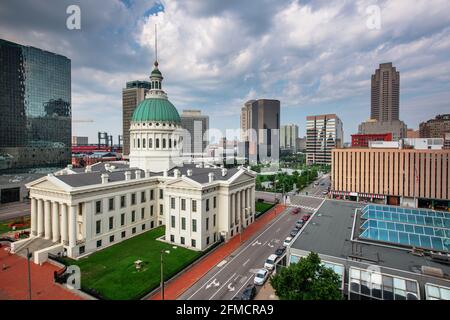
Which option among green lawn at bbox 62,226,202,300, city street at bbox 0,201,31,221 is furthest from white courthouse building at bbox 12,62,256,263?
city street at bbox 0,201,31,221

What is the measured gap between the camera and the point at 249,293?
31328mm

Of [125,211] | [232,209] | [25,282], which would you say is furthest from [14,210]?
[232,209]

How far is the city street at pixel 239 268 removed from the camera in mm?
32697

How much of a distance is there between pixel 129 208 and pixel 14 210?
45.3 m

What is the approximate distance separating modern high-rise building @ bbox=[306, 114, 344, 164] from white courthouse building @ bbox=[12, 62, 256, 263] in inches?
5398

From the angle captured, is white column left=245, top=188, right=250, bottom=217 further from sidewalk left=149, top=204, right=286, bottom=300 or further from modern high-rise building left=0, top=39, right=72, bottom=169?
modern high-rise building left=0, top=39, right=72, bottom=169

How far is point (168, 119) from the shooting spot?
2525 inches

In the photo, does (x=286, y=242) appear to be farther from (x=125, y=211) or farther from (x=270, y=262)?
(x=125, y=211)

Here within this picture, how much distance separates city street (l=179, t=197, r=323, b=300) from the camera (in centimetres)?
3270

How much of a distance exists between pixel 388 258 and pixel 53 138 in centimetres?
11198

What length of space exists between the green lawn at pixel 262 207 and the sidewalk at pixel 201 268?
31.5 ft

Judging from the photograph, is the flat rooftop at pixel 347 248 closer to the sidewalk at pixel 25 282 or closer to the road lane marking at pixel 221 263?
the road lane marking at pixel 221 263

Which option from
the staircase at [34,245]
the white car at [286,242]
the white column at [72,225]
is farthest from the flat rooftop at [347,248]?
the staircase at [34,245]
